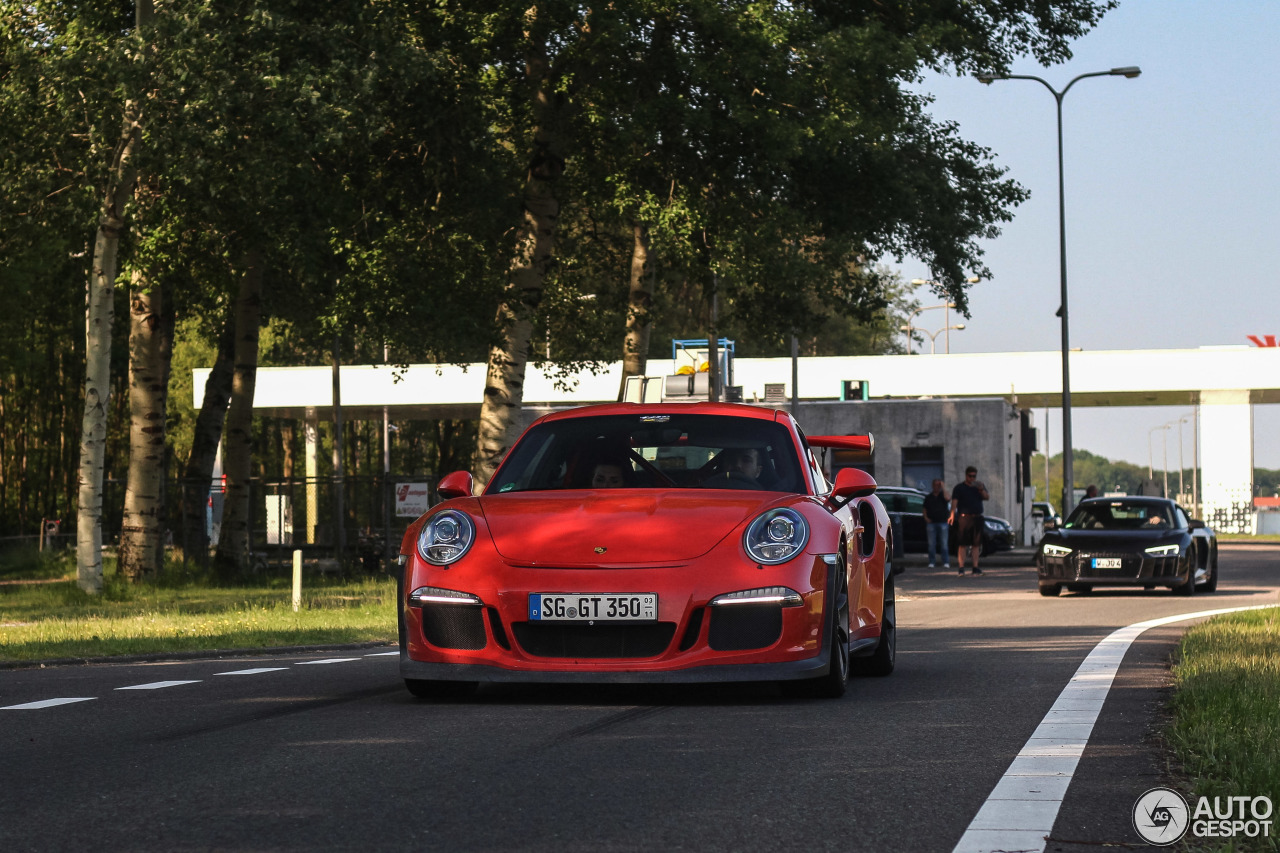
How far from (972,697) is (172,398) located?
68.8 meters

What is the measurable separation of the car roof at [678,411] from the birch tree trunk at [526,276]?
52.5 feet

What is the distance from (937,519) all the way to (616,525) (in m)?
26.8

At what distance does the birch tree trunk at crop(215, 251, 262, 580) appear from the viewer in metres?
30.5

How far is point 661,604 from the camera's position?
26.6 feet

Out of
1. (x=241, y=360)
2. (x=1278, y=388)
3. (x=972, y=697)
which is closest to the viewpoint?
(x=972, y=697)

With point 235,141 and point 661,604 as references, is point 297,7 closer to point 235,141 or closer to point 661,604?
point 235,141

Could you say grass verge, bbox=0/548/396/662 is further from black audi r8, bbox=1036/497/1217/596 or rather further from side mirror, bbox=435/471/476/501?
black audi r8, bbox=1036/497/1217/596

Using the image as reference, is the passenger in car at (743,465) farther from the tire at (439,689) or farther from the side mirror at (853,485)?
the tire at (439,689)

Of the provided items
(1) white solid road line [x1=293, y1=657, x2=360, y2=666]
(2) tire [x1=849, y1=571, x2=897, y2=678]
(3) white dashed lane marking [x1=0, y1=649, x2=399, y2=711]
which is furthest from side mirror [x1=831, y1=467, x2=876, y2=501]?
(1) white solid road line [x1=293, y1=657, x2=360, y2=666]

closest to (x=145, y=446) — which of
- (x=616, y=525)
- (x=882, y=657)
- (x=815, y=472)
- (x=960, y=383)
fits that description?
(x=882, y=657)

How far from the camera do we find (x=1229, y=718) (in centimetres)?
734

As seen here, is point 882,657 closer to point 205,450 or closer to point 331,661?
point 331,661

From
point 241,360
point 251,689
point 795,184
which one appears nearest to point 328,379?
point 241,360

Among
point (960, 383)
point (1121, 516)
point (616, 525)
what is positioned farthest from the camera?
point (960, 383)
